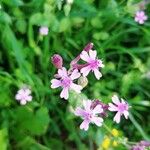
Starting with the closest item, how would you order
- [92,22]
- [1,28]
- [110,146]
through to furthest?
[110,146], [1,28], [92,22]

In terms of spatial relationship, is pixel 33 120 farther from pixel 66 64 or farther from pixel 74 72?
pixel 74 72

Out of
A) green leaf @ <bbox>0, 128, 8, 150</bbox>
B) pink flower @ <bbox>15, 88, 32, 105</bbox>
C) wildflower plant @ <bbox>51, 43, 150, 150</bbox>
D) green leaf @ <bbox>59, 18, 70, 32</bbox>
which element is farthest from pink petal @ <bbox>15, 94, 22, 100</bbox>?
wildflower plant @ <bbox>51, 43, 150, 150</bbox>

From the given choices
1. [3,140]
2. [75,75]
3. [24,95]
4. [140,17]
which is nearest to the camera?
[75,75]

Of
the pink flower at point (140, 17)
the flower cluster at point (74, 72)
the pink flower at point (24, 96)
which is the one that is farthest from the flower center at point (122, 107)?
the pink flower at point (140, 17)

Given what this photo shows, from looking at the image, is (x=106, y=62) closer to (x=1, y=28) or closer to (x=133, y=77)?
(x=133, y=77)

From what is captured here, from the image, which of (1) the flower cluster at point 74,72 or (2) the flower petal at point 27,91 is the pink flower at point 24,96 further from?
(1) the flower cluster at point 74,72

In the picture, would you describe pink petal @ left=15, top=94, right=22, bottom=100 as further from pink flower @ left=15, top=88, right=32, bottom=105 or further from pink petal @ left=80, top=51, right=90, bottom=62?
pink petal @ left=80, top=51, right=90, bottom=62

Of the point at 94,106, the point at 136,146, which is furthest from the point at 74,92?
the point at 136,146

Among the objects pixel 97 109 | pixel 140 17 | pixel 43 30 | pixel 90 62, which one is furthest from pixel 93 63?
pixel 140 17
